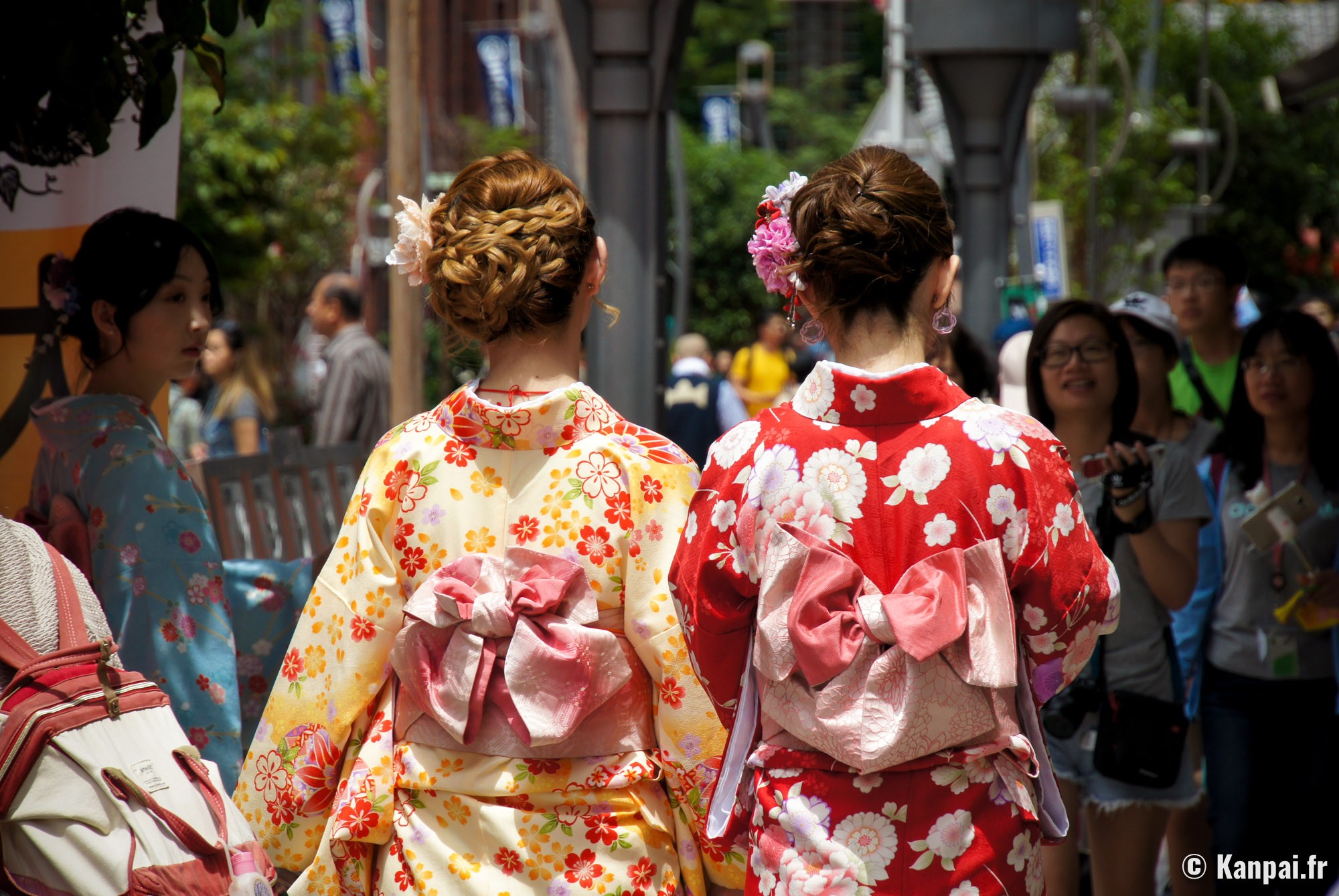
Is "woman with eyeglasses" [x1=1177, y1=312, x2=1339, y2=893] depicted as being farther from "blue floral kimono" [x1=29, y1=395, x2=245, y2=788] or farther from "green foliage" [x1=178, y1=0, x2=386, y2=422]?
"green foliage" [x1=178, y1=0, x2=386, y2=422]

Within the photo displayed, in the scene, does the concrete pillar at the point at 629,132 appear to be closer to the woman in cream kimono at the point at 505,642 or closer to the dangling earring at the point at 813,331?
the woman in cream kimono at the point at 505,642

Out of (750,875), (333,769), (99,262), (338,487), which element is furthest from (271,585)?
(338,487)

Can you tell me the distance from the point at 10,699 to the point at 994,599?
1392 mm

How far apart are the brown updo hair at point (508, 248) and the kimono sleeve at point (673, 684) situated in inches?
13.1

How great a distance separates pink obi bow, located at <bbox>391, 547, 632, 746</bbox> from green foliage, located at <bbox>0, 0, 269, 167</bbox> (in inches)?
49.5

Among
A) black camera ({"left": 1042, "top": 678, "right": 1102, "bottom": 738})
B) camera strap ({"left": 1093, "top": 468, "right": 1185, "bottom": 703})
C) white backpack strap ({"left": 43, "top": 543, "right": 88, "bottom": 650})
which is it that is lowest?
black camera ({"left": 1042, "top": 678, "right": 1102, "bottom": 738})

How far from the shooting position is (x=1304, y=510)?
153 inches

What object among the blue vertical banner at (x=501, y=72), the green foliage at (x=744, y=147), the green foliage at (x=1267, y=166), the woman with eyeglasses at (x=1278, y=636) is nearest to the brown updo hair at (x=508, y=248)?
the woman with eyeglasses at (x=1278, y=636)

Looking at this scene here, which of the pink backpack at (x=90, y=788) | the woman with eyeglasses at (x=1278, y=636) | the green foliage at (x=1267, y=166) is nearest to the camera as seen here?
the pink backpack at (x=90, y=788)

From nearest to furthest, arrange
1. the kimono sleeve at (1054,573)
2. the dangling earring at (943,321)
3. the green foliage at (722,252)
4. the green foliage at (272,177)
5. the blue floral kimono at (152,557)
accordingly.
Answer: the kimono sleeve at (1054,573) → the dangling earring at (943,321) → the blue floral kimono at (152,557) → the green foliage at (272,177) → the green foliage at (722,252)

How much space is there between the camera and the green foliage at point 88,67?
8.59 ft

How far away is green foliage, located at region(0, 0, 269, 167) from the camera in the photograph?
262 centimetres

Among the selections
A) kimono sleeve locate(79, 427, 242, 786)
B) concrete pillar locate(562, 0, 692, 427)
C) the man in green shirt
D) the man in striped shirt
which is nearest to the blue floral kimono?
kimono sleeve locate(79, 427, 242, 786)

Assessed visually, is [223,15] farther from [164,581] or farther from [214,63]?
[164,581]
